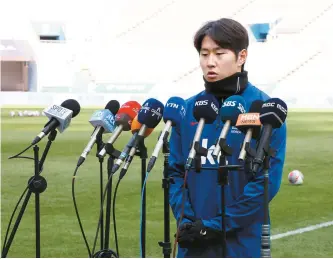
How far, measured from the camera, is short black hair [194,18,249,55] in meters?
4.48

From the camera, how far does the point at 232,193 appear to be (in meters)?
4.50

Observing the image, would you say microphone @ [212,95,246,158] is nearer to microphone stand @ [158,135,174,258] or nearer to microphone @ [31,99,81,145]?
microphone stand @ [158,135,174,258]

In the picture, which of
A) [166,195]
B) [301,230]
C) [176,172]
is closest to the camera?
[166,195]

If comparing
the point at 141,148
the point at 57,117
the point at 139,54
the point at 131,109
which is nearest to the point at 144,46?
the point at 139,54

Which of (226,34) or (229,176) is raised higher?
(226,34)

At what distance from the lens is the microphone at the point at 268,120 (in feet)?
12.7

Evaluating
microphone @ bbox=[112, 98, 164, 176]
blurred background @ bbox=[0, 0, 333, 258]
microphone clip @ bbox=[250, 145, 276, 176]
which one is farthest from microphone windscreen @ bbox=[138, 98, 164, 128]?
blurred background @ bbox=[0, 0, 333, 258]

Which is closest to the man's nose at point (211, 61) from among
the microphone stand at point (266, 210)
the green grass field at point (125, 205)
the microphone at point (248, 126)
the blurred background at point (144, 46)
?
the microphone at point (248, 126)

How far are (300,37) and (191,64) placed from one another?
6.41m

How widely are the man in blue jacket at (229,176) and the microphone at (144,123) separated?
0.24 m

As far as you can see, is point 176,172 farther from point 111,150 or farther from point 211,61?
point 211,61

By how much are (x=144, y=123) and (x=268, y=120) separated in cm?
65

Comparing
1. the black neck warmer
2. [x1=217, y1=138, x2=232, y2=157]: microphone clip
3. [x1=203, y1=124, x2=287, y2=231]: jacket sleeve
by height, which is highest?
the black neck warmer

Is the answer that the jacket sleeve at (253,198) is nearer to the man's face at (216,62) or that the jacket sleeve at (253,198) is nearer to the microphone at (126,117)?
the man's face at (216,62)
